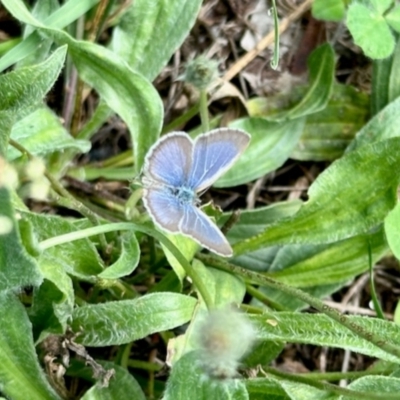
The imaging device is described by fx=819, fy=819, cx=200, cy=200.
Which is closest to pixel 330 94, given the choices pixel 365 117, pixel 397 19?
pixel 365 117

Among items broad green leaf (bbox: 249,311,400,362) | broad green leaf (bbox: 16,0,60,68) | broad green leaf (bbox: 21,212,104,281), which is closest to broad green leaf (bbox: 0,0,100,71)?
broad green leaf (bbox: 16,0,60,68)

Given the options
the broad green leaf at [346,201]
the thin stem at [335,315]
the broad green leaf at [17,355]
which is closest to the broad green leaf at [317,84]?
the broad green leaf at [346,201]

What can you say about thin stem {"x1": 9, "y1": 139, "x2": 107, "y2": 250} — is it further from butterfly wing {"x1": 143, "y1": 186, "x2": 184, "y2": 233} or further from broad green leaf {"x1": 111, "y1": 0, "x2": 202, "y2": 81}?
broad green leaf {"x1": 111, "y1": 0, "x2": 202, "y2": 81}

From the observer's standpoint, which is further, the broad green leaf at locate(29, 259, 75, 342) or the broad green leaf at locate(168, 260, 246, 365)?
the broad green leaf at locate(168, 260, 246, 365)

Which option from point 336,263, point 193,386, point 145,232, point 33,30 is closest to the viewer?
point 193,386

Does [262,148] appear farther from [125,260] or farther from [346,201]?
[125,260]

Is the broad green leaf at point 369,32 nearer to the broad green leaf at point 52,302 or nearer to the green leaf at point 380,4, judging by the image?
the green leaf at point 380,4

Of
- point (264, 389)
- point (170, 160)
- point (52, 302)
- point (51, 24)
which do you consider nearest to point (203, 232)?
point (170, 160)
